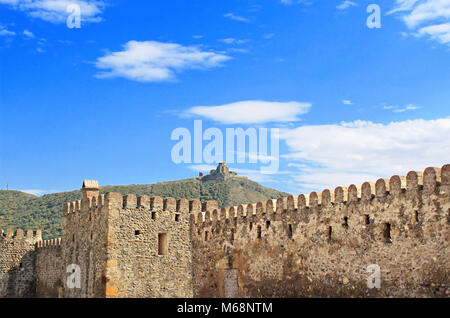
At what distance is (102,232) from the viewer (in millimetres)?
21500

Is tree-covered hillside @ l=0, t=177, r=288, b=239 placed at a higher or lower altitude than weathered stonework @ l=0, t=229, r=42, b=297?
higher

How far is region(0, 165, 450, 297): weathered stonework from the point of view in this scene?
51.1ft

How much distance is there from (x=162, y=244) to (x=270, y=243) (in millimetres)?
4669

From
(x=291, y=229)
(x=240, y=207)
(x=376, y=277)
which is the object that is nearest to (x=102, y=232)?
(x=240, y=207)

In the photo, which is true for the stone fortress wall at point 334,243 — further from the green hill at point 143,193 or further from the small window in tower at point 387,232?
the green hill at point 143,193

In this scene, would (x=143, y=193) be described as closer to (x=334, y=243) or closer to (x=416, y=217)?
(x=334, y=243)

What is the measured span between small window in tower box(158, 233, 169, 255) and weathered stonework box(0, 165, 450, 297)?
1.6 inches

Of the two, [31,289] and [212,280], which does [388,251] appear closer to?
[212,280]

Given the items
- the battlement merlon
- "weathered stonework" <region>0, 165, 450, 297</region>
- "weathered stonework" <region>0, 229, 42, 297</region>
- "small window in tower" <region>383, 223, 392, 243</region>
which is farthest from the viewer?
the battlement merlon

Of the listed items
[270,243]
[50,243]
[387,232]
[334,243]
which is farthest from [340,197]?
[50,243]

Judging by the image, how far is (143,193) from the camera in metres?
74.8

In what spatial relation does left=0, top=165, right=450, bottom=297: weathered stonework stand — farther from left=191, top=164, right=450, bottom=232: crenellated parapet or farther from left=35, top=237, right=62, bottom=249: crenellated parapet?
left=35, top=237, right=62, bottom=249: crenellated parapet

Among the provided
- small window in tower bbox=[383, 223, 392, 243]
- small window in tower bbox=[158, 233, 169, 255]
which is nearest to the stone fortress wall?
small window in tower bbox=[383, 223, 392, 243]

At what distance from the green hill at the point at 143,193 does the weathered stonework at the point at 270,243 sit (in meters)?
37.0
